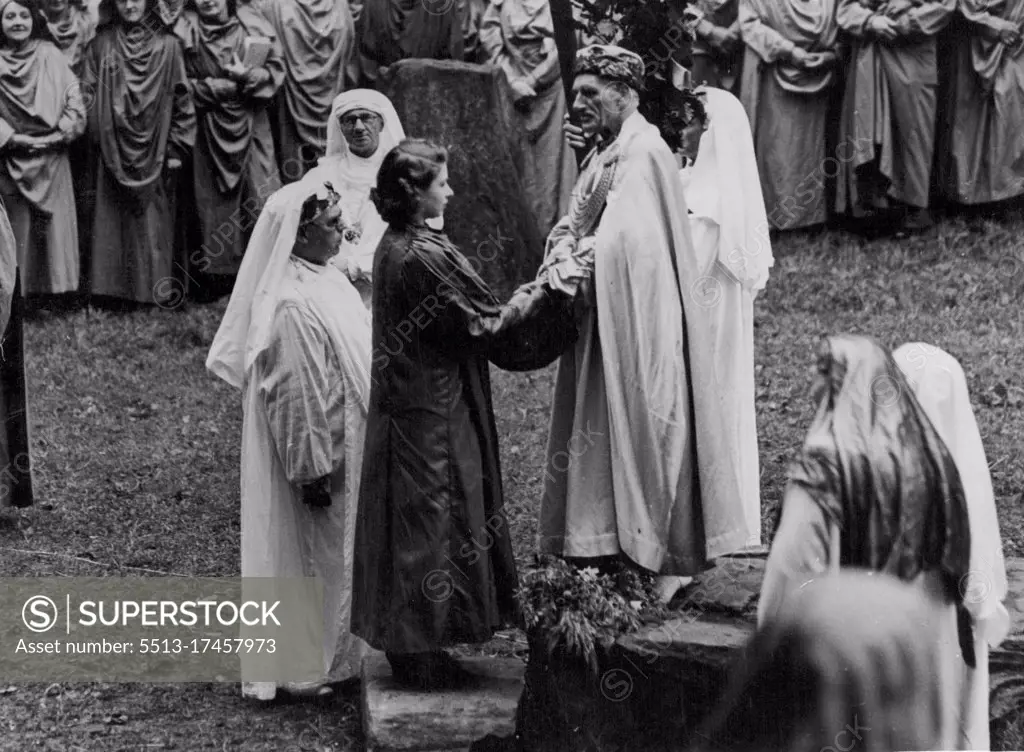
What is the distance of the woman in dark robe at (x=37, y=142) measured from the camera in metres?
11.2

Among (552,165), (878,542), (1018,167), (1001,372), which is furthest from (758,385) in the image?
(878,542)

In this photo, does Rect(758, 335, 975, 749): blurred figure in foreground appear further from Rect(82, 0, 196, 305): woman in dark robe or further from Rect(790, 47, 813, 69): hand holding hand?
Rect(82, 0, 196, 305): woman in dark robe

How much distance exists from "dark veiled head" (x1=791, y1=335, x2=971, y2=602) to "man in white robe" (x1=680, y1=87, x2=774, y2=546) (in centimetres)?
164

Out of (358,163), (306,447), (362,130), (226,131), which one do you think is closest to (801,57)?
(226,131)

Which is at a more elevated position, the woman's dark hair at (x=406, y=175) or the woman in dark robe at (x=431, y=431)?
the woman's dark hair at (x=406, y=175)

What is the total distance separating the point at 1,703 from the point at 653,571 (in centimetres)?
278

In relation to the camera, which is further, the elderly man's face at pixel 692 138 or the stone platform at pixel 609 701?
the elderly man's face at pixel 692 138

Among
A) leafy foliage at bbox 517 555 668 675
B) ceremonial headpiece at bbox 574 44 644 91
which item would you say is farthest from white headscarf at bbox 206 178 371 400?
ceremonial headpiece at bbox 574 44 644 91

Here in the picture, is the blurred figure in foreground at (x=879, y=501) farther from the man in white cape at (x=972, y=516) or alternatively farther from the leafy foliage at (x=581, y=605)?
the leafy foliage at (x=581, y=605)

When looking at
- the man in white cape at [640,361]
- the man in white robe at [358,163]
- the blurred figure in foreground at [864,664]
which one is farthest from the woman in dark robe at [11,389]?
the blurred figure in foreground at [864,664]

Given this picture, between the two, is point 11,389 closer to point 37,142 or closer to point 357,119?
point 357,119

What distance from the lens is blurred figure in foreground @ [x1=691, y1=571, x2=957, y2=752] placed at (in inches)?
195

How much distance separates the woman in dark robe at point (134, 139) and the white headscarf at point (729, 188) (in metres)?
5.48

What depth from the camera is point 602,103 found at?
5512mm
